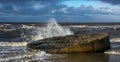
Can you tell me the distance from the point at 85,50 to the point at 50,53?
231 cm

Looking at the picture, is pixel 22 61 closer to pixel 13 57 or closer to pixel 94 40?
pixel 13 57

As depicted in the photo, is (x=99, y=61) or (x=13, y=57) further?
(x=13, y=57)

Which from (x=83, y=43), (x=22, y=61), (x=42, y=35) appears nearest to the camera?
(x=22, y=61)

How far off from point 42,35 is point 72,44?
400 inches

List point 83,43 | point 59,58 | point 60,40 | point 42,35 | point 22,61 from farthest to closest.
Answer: point 42,35
point 60,40
point 83,43
point 59,58
point 22,61

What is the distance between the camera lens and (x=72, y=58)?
17.8 m

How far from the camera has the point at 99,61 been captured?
16.6 metres

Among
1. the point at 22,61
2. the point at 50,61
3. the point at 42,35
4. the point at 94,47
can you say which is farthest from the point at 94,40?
the point at 42,35

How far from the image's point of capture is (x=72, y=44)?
19.8 m

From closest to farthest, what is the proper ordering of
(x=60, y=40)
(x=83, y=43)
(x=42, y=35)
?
(x=83, y=43) → (x=60, y=40) → (x=42, y=35)

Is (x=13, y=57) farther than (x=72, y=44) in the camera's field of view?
No

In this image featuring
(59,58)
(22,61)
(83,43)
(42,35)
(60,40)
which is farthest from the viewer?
(42,35)

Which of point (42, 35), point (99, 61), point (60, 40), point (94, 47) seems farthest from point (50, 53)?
point (42, 35)

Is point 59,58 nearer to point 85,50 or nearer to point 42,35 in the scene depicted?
point 85,50
